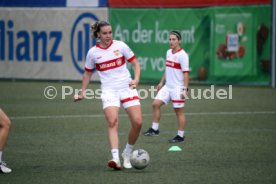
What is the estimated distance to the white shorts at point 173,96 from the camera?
16.6m

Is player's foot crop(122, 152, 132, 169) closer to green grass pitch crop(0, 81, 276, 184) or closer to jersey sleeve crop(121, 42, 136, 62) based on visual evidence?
green grass pitch crop(0, 81, 276, 184)

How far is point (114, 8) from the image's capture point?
3291cm

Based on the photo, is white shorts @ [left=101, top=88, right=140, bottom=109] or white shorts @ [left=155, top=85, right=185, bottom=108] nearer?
white shorts @ [left=101, top=88, right=140, bottom=109]

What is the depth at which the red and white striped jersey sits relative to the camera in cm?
1661

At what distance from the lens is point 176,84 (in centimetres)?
1684

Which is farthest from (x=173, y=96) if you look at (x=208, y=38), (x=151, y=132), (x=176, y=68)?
(x=208, y=38)

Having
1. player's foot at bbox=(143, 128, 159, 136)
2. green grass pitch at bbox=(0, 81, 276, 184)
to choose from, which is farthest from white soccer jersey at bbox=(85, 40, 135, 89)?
player's foot at bbox=(143, 128, 159, 136)

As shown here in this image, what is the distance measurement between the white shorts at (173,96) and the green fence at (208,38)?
1287 centimetres

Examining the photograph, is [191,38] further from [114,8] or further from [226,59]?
[114,8]

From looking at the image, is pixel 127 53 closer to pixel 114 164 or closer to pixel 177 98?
pixel 114 164

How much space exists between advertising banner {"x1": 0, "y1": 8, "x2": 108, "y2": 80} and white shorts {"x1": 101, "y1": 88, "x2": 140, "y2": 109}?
20191mm

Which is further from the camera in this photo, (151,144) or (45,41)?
(45,41)

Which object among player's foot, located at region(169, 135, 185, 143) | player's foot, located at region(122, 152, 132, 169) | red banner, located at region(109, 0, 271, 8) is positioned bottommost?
player's foot, located at region(169, 135, 185, 143)

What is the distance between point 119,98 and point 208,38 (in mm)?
18175
